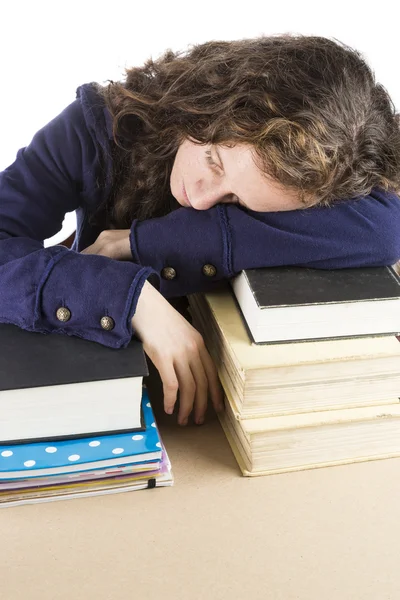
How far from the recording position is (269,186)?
0.97 metres

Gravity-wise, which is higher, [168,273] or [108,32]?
[108,32]

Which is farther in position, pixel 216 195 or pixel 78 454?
pixel 216 195

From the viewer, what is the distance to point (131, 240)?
1.04 metres

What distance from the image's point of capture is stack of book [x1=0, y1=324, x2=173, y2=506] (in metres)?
0.86

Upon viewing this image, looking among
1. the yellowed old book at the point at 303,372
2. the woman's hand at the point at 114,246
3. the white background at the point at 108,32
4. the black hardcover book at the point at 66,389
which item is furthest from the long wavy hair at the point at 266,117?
the white background at the point at 108,32

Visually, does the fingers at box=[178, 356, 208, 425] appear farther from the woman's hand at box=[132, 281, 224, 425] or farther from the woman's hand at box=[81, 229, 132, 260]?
the woman's hand at box=[81, 229, 132, 260]

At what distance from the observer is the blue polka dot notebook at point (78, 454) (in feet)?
2.81

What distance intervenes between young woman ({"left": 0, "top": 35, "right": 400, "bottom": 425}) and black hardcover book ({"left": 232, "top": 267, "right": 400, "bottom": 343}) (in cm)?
4

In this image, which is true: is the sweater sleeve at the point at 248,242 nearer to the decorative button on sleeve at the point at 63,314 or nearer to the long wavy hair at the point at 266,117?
the long wavy hair at the point at 266,117

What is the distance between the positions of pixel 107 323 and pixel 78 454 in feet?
0.53

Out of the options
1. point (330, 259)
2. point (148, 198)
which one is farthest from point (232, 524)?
point (148, 198)

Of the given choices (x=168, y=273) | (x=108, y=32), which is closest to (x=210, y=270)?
(x=168, y=273)

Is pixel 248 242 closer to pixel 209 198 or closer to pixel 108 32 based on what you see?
pixel 209 198

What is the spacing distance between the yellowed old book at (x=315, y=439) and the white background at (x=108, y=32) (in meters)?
1.03
